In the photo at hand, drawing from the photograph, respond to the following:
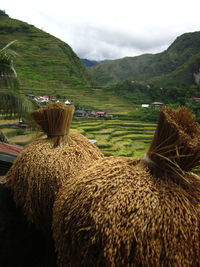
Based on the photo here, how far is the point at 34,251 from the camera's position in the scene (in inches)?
70.7

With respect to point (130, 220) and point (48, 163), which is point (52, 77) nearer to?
point (48, 163)

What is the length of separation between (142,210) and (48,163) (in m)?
0.89

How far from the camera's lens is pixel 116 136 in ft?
39.3

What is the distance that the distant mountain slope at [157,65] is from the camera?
178 feet

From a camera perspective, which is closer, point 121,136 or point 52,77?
point 121,136

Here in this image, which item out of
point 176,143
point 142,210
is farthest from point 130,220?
point 176,143

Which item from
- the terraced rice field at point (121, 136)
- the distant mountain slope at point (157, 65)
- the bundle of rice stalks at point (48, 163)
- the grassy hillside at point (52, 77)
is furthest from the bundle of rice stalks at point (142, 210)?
the distant mountain slope at point (157, 65)

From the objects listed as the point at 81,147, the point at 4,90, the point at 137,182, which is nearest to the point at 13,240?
the point at 81,147

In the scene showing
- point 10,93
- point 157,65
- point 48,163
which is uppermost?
point 157,65

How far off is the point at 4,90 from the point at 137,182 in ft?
21.6

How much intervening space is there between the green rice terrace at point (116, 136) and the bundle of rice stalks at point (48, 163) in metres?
5.44

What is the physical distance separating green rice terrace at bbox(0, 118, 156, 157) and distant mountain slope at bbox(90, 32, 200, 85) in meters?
27.9

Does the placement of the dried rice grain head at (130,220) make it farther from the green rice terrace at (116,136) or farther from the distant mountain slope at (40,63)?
the distant mountain slope at (40,63)

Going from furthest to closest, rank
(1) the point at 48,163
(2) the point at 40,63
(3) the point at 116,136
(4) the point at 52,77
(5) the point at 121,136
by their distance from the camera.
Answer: (2) the point at 40,63 → (4) the point at 52,77 → (5) the point at 121,136 → (3) the point at 116,136 → (1) the point at 48,163
